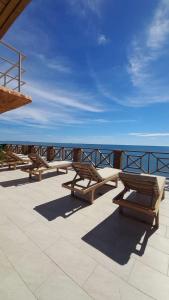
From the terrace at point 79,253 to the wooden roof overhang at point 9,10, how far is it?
327 cm

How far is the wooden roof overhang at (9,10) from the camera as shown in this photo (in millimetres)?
1860

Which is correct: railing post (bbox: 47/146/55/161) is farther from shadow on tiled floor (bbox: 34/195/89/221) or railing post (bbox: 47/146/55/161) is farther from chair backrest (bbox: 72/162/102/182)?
shadow on tiled floor (bbox: 34/195/89/221)

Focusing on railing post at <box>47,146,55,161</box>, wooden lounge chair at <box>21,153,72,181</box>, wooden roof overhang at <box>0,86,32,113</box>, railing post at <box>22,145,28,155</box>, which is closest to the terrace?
wooden lounge chair at <box>21,153,72,181</box>

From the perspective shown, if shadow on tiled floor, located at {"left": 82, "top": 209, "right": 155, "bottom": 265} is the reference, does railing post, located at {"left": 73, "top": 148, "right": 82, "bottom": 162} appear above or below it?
above

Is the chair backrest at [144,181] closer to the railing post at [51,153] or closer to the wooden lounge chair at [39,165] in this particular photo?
the wooden lounge chair at [39,165]

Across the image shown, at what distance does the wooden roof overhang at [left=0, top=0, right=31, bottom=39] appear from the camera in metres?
1.86

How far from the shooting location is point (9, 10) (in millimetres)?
1980

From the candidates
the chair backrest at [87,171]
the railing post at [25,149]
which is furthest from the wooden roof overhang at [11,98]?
the railing post at [25,149]

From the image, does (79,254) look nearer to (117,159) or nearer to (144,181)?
(144,181)

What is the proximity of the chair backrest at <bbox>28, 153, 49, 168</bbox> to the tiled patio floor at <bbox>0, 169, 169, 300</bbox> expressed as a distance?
7.93ft

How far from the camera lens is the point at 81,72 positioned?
1045cm

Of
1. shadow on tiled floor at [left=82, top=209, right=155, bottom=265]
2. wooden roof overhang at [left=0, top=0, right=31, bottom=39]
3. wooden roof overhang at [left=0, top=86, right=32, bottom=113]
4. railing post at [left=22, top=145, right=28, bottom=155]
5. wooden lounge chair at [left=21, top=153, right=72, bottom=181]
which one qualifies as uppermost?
wooden roof overhang at [left=0, top=0, right=31, bottom=39]

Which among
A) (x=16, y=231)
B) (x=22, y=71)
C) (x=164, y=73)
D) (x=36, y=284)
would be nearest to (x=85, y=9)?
(x=22, y=71)

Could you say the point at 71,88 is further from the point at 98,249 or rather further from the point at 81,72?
the point at 98,249
